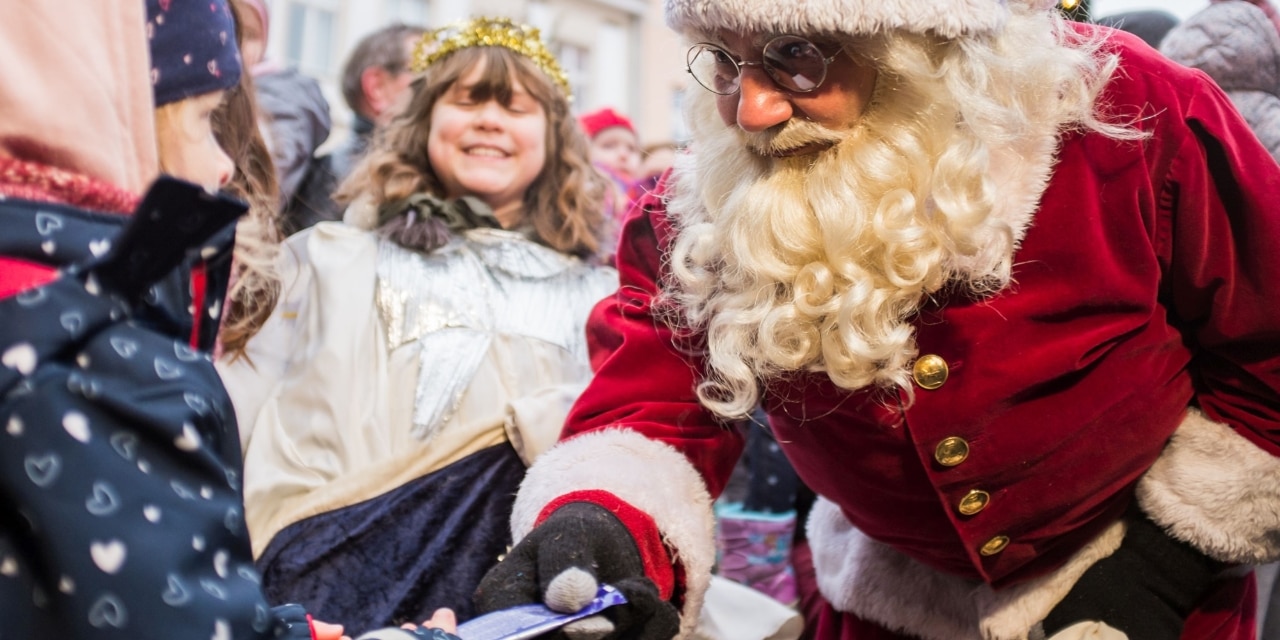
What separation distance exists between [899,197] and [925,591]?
0.73 m

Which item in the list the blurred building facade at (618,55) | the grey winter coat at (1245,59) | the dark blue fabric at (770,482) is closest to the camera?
the grey winter coat at (1245,59)

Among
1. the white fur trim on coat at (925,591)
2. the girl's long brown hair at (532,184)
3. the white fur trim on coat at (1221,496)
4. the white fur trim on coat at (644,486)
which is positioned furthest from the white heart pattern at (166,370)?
the girl's long brown hair at (532,184)

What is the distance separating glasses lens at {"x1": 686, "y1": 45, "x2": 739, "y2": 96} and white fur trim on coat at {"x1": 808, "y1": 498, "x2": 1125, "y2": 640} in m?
0.88

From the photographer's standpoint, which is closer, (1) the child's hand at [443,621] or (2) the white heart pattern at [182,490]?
(2) the white heart pattern at [182,490]

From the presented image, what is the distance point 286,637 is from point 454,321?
1.45 meters

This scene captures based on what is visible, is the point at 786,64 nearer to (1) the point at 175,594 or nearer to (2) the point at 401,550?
(1) the point at 175,594

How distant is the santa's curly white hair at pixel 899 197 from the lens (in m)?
1.58

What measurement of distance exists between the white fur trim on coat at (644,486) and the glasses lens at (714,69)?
585mm

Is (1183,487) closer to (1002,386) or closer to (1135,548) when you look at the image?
(1135,548)

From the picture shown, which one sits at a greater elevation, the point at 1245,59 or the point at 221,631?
the point at 1245,59

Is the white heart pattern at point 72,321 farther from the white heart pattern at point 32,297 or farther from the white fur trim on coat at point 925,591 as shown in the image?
the white fur trim on coat at point 925,591

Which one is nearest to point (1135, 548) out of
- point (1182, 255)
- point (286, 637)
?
point (1182, 255)

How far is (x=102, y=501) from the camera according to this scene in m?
0.95

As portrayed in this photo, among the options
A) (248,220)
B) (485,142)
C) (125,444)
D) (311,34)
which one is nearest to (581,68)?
(311,34)
